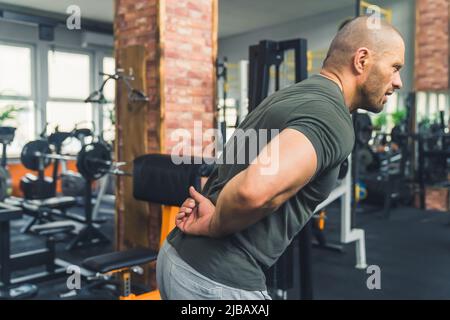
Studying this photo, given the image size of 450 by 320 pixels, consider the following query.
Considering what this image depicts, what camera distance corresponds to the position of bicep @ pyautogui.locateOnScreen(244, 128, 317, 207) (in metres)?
0.79

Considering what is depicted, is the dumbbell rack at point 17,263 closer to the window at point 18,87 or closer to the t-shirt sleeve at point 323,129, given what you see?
the t-shirt sleeve at point 323,129

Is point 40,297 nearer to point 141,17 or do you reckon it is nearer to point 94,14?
point 141,17

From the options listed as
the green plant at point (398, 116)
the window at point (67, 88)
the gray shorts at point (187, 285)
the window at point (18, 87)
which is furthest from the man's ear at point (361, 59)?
the window at point (67, 88)

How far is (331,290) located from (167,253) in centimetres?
244

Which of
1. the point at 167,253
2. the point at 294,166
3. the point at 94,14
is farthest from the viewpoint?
the point at 94,14

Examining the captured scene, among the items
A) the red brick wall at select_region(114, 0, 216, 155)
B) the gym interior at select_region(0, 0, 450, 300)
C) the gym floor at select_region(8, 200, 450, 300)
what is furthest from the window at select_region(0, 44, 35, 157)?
the red brick wall at select_region(114, 0, 216, 155)

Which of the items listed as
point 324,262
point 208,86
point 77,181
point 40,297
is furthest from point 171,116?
point 77,181

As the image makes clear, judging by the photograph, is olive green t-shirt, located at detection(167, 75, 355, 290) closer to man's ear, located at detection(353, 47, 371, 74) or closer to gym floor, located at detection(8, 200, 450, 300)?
man's ear, located at detection(353, 47, 371, 74)

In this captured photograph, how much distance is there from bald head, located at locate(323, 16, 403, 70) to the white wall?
21.9 ft

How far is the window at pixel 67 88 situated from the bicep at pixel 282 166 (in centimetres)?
781

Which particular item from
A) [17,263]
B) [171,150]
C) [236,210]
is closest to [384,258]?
[171,150]
